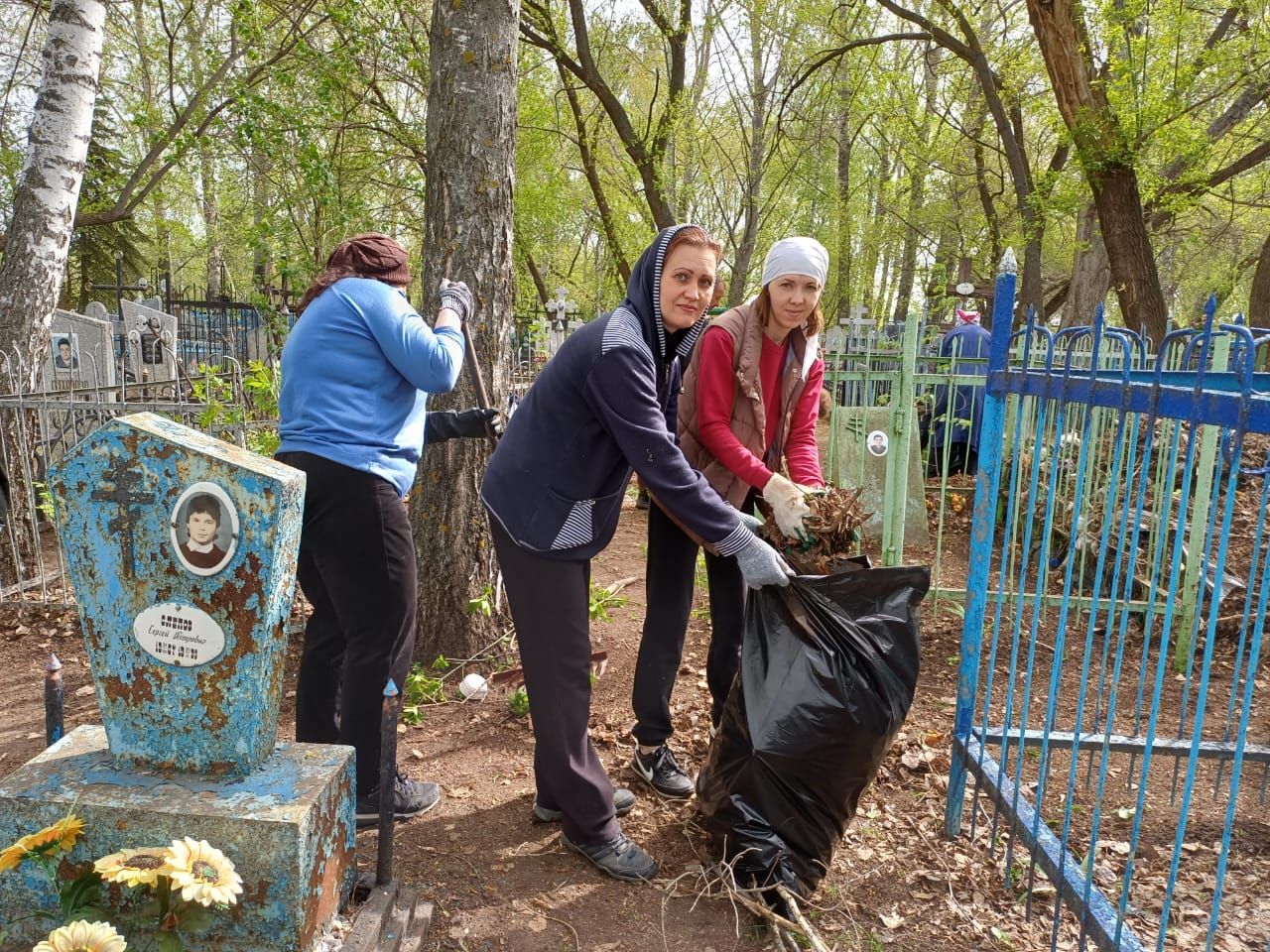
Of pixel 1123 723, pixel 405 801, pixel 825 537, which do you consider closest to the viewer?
pixel 825 537

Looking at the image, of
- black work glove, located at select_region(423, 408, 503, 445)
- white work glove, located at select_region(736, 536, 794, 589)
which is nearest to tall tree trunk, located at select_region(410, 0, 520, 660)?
black work glove, located at select_region(423, 408, 503, 445)

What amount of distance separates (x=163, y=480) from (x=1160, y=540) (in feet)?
9.27

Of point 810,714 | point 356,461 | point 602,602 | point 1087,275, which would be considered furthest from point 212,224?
point 810,714

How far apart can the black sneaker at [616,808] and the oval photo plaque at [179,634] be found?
1259 millimetres

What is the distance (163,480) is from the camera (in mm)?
1804

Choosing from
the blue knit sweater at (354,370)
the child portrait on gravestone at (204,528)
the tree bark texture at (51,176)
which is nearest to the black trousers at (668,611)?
the blue knit sweater at (354,370)

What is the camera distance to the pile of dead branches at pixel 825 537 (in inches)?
98.0

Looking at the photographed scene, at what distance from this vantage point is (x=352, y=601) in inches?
96.5

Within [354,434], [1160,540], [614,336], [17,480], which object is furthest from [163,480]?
[17,480]

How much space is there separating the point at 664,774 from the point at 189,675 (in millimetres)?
1579

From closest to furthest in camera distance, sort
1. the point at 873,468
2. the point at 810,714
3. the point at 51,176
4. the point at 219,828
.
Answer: the point at 219,828 → the point at 810,714 → the point at 51,176 → the point at 873,468

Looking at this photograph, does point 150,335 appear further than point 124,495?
Yes

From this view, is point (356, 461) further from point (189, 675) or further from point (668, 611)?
point (668, 611)

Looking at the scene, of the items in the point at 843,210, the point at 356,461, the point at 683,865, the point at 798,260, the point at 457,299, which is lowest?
the point at 683,865
